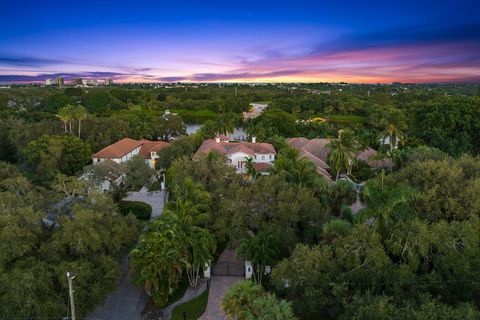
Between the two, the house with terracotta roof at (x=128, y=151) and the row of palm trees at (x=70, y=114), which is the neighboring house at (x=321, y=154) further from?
the row of palm trees at (x=70, y=114)

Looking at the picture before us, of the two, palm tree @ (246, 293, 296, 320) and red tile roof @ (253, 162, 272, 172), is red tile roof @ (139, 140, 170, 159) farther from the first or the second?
palm tree @ (246, 293, 296, 320)

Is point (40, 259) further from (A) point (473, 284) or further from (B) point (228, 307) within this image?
(A) point (473, 284)

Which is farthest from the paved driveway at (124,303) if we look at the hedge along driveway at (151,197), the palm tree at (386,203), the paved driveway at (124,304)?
the palm tree at (386,203)

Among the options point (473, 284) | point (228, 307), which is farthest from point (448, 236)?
point (228, 307)

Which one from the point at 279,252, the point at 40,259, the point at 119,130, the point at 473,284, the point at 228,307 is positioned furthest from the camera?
the point at 119,130

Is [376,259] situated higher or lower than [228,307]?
higher

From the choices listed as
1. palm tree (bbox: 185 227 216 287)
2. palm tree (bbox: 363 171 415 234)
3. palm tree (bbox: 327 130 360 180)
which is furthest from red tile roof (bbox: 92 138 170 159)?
palm tree (bbox: 363 171 415 234)

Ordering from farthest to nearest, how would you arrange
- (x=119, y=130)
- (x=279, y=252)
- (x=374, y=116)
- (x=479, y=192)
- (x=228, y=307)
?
(x=374, y=116) → (x=119, y=130) → (x=279, y=252) → (x=479, y=192) → (x=228, y=307)
